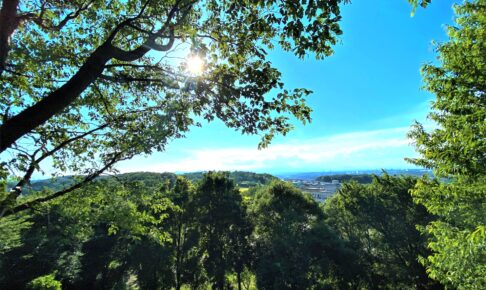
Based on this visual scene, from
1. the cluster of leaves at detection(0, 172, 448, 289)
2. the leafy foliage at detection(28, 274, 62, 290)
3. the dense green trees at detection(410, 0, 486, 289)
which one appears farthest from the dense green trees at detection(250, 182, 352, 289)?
the leafy foliage at detection(28, 274, 62, 290)

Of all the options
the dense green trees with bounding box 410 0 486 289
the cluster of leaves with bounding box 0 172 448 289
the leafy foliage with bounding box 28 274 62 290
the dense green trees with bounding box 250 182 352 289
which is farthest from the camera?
the cluster of leaves with bounding box 0 172 448 289

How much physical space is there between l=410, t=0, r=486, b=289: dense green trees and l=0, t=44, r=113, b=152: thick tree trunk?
781cm

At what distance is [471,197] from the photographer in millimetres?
7820

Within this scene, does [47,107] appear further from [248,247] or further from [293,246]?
[248,247]

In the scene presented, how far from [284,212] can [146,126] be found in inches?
779

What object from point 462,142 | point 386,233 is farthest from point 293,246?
point 462,142

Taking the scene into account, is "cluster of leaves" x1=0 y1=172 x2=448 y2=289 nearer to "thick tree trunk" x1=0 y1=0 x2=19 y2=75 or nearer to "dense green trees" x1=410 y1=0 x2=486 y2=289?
"dense green trees" x1=410 y1=0 x2=486 y2=289

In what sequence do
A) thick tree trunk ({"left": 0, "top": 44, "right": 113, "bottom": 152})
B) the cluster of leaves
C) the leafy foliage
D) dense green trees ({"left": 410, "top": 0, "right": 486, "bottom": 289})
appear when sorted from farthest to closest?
the cluster of leaves
the leafy foliage
dense green trees ({"left": 410, "top": 0, "right": 486, "bottom": 289})
thick tree trunk ({"left": 0, "top": 44, "right": 113, "bottom": 152})

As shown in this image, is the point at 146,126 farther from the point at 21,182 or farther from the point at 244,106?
the point at 244,106

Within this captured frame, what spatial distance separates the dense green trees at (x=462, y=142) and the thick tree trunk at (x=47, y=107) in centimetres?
781

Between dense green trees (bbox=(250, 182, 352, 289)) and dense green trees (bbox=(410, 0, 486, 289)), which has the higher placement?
dense green trees (bbox=(410, 0, 486, 289))

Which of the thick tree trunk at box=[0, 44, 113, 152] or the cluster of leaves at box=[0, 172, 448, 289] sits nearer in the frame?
the thick tree trunk at box=[0, 44, 113, 152]

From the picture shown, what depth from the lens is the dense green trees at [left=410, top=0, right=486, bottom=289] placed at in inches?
254

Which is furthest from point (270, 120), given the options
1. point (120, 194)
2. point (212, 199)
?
point (212, 199)
